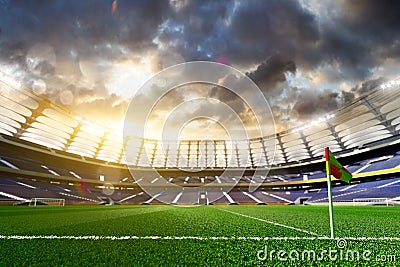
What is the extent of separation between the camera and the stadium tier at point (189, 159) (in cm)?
2809

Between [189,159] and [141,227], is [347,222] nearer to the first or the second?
[141,227]

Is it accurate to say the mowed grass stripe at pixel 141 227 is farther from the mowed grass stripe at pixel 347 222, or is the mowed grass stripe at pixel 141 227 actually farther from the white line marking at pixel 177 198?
the white line marking at pixel 177 198

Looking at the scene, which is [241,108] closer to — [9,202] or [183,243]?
[183,243]

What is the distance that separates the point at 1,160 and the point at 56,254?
3198cm

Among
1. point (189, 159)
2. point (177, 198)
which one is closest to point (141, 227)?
point (177, 198)


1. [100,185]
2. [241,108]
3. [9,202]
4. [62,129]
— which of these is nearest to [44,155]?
[62,129]

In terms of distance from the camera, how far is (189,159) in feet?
176

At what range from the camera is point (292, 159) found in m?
45.6

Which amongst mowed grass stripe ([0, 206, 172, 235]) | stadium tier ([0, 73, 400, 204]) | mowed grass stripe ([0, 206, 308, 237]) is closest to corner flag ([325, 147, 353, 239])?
mowed grass stripe ([0, 206, 308, 237])

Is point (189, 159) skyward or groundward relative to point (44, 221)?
skyward

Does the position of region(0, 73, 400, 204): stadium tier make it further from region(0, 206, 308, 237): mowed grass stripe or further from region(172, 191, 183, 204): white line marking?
region(0, 206, 308, 237): mowed grass stripe

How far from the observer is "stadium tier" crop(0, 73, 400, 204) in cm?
2809

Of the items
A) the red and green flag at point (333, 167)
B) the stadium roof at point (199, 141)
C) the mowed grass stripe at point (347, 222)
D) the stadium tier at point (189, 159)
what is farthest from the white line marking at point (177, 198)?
the red and green flag at point (333, 167)

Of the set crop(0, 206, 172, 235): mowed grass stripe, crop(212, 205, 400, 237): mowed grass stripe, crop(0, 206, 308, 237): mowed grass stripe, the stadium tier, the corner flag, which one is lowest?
crop(0, 206, 172, 235): mowed grass stripe
